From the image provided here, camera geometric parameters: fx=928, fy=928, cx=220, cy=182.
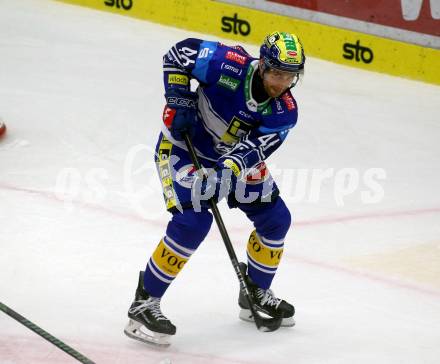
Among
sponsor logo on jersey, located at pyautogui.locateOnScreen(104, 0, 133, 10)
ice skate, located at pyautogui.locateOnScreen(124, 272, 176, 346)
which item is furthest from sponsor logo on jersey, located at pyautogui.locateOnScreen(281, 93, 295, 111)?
sponsor logo on jersey, located at pyautogui.locateOnScreen(104, 0, 133, 10)

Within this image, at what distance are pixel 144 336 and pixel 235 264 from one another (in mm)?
539

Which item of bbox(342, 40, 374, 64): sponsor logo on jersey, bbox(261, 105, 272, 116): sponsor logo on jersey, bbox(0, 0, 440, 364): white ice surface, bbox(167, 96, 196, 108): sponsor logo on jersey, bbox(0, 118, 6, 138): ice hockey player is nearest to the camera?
bbox(261, 105, 272, 116): sponsor logo on jersey

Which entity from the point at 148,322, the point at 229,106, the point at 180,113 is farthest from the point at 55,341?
the point at 229,106

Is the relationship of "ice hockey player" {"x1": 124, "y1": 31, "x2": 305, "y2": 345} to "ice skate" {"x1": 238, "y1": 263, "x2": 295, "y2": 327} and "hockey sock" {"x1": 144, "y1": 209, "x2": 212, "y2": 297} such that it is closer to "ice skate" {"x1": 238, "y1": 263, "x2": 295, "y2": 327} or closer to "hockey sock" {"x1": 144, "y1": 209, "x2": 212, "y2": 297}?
"hockey sock" {"x1": 144, "y1": 209, "x2": 212, "y2": 297}

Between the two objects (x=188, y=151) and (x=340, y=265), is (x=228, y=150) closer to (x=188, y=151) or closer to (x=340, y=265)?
(x=188, y=151)

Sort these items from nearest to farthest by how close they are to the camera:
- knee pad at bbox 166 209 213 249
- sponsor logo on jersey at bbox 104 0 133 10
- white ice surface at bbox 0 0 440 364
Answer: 1. knee pad at bbox 166 209 213 249
2. white ice surface at bbox 0 0 440 364
3. sponsor logo on jersey at bbox 104 0 133 10

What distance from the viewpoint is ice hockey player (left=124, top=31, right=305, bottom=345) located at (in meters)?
4.16

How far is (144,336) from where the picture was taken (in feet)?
14.0

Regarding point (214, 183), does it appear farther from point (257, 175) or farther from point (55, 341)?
point (55, 341)

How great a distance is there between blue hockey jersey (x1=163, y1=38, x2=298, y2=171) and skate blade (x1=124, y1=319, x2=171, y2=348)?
2.83 ft

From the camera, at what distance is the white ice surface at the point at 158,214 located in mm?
4492

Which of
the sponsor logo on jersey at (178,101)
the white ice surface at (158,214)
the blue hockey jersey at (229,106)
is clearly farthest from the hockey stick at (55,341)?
the sponsor logo on jersey at (178,101)

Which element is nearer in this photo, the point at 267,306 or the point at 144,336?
the point at 144,336

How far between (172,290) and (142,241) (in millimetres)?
615
